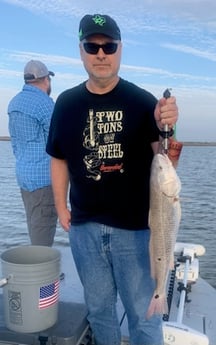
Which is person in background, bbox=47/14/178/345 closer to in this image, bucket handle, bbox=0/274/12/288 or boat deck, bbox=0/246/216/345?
boat deck, bbox=0/246/216/345

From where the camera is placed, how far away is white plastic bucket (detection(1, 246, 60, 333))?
3098 millimetres

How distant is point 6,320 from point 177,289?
194 centimetres

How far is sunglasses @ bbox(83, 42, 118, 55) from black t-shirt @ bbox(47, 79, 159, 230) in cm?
23

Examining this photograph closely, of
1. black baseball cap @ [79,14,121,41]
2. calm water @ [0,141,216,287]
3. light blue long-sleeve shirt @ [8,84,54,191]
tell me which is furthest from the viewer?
calm water @ [0,141,216,287]

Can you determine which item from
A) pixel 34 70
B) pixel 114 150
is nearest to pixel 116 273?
pixel 114 150

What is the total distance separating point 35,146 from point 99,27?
208cm

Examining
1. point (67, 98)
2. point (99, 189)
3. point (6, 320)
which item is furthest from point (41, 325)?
point (67, 98)

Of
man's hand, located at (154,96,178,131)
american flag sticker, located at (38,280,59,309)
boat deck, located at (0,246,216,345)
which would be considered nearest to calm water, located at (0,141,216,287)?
boat deck, located at (0,246,216,345)

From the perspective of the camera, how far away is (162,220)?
8.77ft

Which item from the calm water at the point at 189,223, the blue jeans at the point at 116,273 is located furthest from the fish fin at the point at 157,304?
the calm water at the point at 189,223

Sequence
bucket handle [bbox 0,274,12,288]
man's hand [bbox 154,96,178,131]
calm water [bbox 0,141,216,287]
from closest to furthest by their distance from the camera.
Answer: man's hand [bbox 154,96,178,131] → bucket handle [bbox 0,274,12,288] → calm water [bbox 0,141,216,287]

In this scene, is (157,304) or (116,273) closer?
(157,304)

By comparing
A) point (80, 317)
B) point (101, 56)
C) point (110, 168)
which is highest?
point (101, 56)

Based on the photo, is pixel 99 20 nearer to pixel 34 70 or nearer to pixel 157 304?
pixel 157 304
